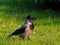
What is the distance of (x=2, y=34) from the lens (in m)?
11.7

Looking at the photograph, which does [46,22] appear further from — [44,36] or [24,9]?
[24,9]

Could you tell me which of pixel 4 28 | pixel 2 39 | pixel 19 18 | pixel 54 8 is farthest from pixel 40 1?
pixel 2 39

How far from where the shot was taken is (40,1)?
2019 centimetres

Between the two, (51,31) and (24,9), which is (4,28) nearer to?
(51,31)

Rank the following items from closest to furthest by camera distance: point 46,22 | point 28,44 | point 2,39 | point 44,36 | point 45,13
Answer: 1. point 28,44
2. point 2,39
3. point 44,36
4. point 46,22
5. point 45,13

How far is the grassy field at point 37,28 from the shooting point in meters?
10.1

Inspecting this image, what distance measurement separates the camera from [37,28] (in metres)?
13.2

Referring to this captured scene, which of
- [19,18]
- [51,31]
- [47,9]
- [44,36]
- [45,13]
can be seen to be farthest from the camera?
[47,9]

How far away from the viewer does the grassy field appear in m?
10.1

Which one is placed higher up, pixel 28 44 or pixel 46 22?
pixel 28 44

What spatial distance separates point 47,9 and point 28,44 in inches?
383

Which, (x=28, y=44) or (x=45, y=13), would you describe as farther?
(x=45, y=13)

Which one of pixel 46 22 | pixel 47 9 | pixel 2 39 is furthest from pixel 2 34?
pixel 47 9

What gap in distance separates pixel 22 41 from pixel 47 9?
9450 millimetres
